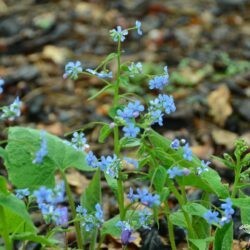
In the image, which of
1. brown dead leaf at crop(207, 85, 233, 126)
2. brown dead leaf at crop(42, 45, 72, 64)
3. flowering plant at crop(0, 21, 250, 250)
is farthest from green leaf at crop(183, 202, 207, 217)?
brown dead leaf at crop(42, 45, 72, 64)

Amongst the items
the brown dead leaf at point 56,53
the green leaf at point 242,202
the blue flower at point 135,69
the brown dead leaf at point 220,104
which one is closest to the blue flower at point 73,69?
the blue flower at point 135,69

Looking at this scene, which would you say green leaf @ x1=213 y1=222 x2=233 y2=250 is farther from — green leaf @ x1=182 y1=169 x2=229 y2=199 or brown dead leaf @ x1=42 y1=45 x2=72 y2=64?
brown dead leaf @ x1=42 y1=45 x2=72 y2=64

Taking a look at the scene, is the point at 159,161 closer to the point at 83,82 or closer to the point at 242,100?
the point at 242,100

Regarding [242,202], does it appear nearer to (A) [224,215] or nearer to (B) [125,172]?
(A) [224,215]

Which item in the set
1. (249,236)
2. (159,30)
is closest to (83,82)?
(159,30)

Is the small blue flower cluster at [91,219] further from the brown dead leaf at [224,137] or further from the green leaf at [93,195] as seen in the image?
the brown dead leaf at [224,137]

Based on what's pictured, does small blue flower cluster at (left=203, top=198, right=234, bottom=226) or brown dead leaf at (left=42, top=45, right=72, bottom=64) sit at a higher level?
small blue flower cluster at (left=203, top=198, right=234, bottom=226)
